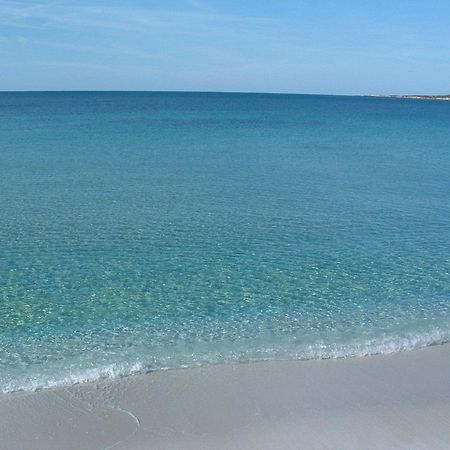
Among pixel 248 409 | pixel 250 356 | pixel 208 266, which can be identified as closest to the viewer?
pixel 248 409

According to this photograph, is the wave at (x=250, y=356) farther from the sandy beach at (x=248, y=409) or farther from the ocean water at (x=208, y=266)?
the sandy beach at (x=248, y=409)

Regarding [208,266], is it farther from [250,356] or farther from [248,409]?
[248,409]

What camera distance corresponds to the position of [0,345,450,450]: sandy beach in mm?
8578

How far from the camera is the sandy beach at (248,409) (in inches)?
338

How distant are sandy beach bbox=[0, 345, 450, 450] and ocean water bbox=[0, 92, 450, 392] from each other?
1.77 feet

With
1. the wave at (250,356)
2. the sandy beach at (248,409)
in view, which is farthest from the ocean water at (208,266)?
the sandy beach at (248,409)

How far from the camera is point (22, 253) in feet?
52.9

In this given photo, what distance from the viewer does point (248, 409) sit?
9.36 meters

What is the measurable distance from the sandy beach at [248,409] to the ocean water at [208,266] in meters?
0.54

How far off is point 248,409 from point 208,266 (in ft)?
20.8

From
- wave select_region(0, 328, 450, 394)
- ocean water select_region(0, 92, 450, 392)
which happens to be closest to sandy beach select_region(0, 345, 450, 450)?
wave select_region(0, 328, 450, 394)

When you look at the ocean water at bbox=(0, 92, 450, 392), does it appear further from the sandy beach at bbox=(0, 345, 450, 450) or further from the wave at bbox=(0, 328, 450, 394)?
the sandy beach at bbox=(0, 345, 450, 450)

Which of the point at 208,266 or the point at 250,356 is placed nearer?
the point at 250,356

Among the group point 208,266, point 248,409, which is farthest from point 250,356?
point 208,266
